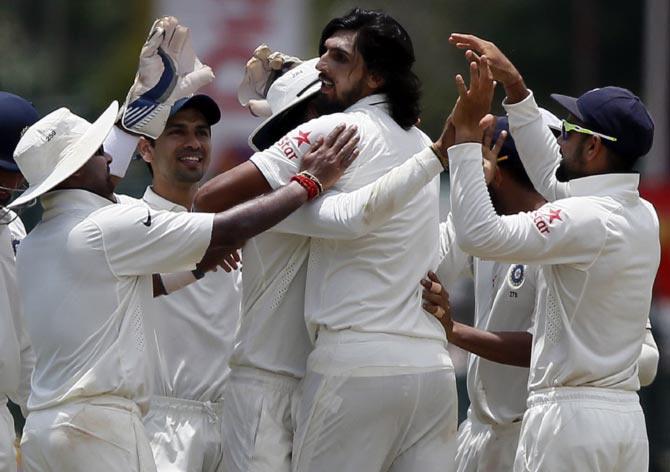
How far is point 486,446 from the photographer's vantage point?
820 centimetres

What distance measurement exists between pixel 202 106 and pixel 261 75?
51 centimetres

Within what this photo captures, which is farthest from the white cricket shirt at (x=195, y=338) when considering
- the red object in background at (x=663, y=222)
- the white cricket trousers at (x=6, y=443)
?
the red object in background at (x=663, y=222)

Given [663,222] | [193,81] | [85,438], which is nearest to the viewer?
[85,438]

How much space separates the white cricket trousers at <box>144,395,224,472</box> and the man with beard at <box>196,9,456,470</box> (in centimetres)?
96

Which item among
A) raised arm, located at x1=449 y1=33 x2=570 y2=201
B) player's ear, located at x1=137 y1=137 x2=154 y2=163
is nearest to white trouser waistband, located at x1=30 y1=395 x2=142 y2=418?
player's ear, located at x1=137 y1=137 x2=154 y2=163

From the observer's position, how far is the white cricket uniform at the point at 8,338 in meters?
7.89

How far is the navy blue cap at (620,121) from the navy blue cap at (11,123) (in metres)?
2.60

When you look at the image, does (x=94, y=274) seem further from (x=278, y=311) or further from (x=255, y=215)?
(x=278, y=311)

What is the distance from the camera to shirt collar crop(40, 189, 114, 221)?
711 cm

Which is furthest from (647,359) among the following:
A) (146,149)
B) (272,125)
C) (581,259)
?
(146,149)

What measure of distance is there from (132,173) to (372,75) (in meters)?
7.36

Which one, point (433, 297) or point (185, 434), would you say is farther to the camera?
point (185, 434)

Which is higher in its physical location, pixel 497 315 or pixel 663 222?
pixel 497 315

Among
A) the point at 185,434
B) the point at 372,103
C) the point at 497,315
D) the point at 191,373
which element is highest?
the point at 372,103
